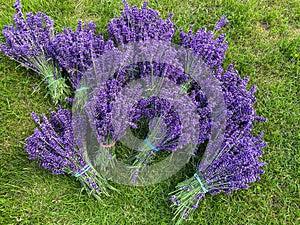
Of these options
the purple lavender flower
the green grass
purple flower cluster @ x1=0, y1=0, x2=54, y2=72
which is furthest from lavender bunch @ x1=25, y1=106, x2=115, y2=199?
the purple lavender flower

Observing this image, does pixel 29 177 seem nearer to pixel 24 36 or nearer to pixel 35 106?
pixel 35 106

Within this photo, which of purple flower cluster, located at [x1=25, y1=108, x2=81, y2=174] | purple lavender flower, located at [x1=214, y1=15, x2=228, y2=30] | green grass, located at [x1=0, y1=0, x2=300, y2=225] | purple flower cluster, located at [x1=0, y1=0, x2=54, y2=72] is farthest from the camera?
purple lavender flower, located at [x1=214, y1=15, x2=228, y2=30]

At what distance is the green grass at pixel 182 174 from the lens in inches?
100

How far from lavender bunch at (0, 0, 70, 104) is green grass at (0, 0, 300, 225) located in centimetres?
15

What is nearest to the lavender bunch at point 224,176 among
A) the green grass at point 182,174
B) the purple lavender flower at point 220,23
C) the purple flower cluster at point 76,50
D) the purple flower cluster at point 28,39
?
the green grass at point 182,174

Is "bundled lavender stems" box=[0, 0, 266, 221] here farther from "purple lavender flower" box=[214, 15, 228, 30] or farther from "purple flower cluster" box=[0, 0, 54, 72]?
"purple lavender flower" box=[214, 15, 228, 30]

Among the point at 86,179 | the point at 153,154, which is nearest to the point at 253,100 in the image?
the point at 153,154

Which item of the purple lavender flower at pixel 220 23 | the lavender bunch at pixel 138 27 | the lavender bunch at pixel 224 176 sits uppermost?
the purple lavender flower at pixel 220 23

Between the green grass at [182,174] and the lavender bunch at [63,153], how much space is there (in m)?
0.15

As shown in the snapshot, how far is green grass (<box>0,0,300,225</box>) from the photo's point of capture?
254 centimetres

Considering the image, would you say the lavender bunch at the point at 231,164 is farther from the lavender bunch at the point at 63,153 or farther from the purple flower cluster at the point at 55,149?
the purple flower cluster at the point at 55,149

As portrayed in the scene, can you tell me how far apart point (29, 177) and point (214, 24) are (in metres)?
2.07

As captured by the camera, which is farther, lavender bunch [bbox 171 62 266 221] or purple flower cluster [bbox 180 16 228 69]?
purple flower cluster [bbox 180 16 228 69]

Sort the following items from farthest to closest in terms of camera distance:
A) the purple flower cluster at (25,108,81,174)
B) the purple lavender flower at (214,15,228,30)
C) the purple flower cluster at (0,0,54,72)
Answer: the purple lavender flower at (214,15,228,30) < the purple flower cluster at (0,0,54,72) < the purple flower cluster at (25,108,81,174)
